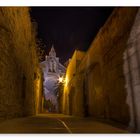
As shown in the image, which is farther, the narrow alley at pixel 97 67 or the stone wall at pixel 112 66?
the stone wall at pixel 112 66

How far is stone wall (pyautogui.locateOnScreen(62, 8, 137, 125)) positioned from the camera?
174 inches

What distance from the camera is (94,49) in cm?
736

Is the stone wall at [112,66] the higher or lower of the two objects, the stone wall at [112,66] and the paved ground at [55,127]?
the higher

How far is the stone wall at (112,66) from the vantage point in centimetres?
441

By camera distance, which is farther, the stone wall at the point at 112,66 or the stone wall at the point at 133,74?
the stone wall at the point at 112,66

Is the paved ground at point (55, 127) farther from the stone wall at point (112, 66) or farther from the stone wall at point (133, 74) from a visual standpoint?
the stone wall at point (112, 66)

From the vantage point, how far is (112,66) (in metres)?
5.21

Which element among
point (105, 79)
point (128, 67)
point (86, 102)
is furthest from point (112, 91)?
point (86, 102)

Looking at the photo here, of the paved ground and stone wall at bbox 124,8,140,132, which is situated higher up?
stone wall at bbox 124,8,140,132

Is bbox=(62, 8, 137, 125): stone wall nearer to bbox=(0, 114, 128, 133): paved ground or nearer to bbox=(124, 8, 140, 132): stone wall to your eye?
bbox=(124, 8, 140, 132): stone wall

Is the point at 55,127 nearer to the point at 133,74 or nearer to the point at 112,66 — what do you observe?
the point at 133,74

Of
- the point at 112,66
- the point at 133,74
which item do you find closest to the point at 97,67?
the point at 112,66

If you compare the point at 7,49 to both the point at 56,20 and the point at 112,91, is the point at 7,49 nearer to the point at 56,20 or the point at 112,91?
the point at 56,20

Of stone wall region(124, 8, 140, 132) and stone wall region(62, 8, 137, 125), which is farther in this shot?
stone wall region(62, 8, 137, 125)
